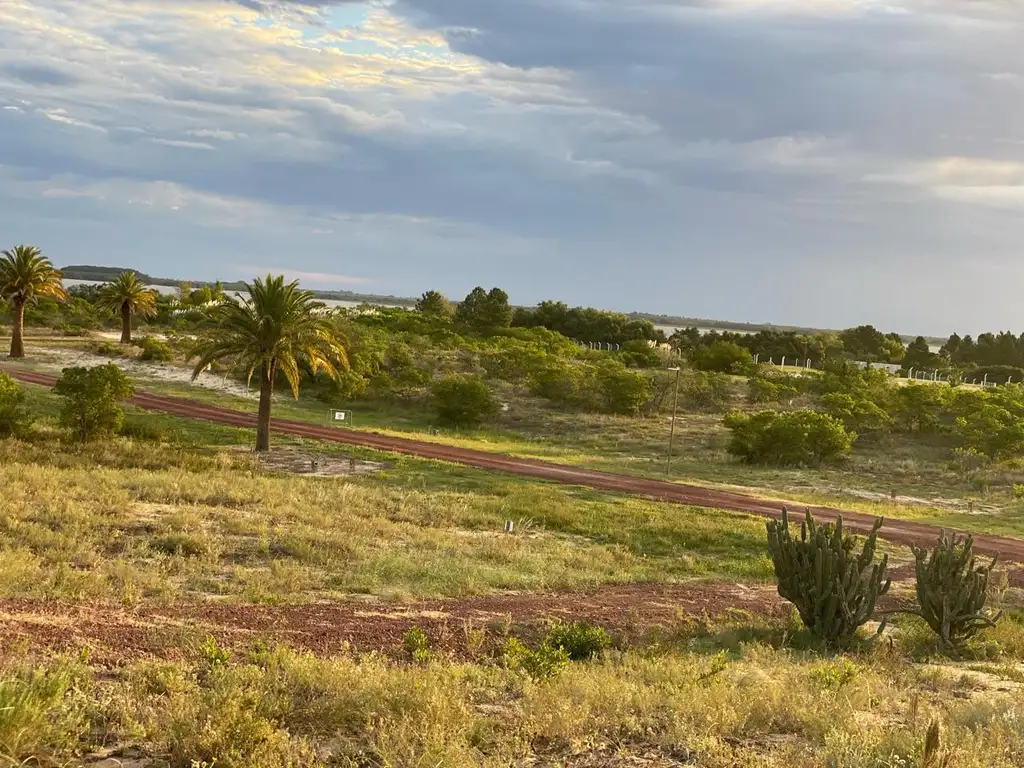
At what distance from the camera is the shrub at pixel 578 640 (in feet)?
34.8

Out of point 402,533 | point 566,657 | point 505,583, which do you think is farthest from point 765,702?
point 402,533

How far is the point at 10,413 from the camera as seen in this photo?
86.0 feet

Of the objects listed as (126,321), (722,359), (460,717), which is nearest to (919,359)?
(722,359)

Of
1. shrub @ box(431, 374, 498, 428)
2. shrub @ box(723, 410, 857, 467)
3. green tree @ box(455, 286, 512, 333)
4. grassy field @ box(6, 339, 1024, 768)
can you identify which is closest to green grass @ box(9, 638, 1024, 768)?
grassy field @ box(6, 339, 1024, 768)

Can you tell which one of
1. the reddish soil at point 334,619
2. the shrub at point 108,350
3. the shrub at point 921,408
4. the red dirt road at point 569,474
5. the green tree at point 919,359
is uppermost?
the green tree at point 919,359

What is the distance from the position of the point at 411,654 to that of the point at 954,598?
8.91 meters

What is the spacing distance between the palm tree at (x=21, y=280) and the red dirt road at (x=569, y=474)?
931 centimetres

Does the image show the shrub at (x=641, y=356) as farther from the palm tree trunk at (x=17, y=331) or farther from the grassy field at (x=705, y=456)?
the palm tree trunk at (x=17, y=331)

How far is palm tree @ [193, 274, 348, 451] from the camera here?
29.6 m

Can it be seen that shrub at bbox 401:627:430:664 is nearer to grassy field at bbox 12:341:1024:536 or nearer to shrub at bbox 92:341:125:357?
grassy field at bbox 12:341:1024:536

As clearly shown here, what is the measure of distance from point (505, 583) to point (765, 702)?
7.70 metres

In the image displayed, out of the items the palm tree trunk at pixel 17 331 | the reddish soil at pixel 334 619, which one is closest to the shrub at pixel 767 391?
the reddish soil at pixel 334 619

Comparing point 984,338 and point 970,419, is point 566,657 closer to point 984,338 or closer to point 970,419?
point 970,419

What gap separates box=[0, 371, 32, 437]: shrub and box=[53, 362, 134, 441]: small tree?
118 centimetres
